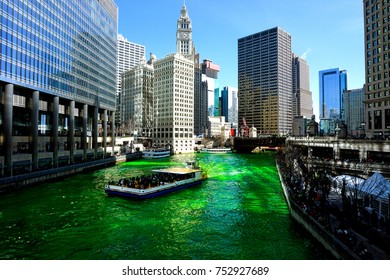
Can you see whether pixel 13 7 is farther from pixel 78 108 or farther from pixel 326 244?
pixel 326 244

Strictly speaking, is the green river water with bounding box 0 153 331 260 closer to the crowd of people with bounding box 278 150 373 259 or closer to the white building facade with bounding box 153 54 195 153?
the crowd of people with bounding box 278 150 373 259

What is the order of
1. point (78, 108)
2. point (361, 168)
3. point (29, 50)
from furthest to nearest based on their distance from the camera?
point (78, 108), point (29, 50), point (361, 168)

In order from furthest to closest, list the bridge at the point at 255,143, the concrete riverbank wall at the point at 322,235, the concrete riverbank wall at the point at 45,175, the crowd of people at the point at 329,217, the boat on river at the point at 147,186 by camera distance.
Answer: the bridge at the point at 255,143
the concrete riverbank wall at the point at 45,175
the boat on river at the point at 147,186
the concrete riverbank wall at the point at 322,235
the crowd of people at the point at 329,217

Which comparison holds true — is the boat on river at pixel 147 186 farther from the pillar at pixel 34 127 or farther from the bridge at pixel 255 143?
the bridge at pixel 255 143

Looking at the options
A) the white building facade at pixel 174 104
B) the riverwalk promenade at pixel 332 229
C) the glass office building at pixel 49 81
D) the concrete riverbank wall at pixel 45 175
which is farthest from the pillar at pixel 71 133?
the white building facade at pixel 174 104

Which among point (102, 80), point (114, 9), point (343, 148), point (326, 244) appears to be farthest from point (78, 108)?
point (326, 244)

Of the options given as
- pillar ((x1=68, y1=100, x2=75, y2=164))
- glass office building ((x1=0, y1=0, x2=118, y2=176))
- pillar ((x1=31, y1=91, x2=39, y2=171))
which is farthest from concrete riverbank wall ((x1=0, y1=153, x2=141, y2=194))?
pillar ((x1=68, y1=100, x2=75, y2=164))

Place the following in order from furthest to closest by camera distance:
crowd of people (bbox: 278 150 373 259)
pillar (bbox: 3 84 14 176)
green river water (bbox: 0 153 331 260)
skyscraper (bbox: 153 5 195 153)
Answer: skyscraper (bbox: 153 5 195 153), pillar (bbox: 3 84 14 176), green river water (bbox: 0 153 331 260), crowd of people (bbox: 278 150 373 259)

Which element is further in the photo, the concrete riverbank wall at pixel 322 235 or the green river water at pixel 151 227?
the green river water at pixel 151 227
